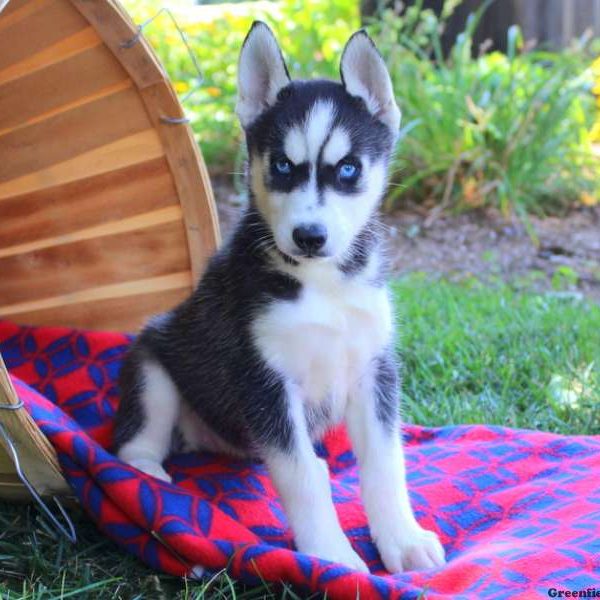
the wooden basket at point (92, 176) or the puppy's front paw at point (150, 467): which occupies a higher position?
the wooden basket at point (92, 176)

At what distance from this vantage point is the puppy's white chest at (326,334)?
2.64 meters

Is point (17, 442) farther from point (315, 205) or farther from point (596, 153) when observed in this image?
point (596, 153)

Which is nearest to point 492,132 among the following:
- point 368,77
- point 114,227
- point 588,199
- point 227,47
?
point 588,199

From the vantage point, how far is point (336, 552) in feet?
8.08

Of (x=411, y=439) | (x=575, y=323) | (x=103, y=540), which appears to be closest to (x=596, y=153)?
(x=575, y=323)

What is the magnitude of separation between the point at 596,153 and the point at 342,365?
521 centimetres

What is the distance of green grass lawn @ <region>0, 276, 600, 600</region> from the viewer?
2.47 m

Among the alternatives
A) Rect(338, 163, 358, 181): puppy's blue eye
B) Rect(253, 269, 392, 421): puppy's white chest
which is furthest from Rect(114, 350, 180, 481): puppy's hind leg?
Rect(338, 163, 358, 181): puppy's blue eye

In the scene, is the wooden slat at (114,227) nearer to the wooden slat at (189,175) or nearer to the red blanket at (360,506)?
the wooden slat at (189,175)

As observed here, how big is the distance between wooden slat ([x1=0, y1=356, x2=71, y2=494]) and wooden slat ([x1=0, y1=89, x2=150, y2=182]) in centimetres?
150

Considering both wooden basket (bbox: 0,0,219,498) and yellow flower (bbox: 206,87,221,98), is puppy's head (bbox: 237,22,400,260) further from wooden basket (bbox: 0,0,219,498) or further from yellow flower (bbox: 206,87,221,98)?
yellow flower (bbox: 206,87,221,98)

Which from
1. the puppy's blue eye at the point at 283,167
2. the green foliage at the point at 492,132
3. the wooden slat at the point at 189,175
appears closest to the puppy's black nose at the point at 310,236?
the puppy's blue eye at the point at 283,167

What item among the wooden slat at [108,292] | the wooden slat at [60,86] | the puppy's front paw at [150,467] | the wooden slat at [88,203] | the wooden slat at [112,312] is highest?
the wooden slat at [60,86]

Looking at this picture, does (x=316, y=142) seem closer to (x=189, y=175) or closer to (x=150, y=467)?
(x=150, y=467)
